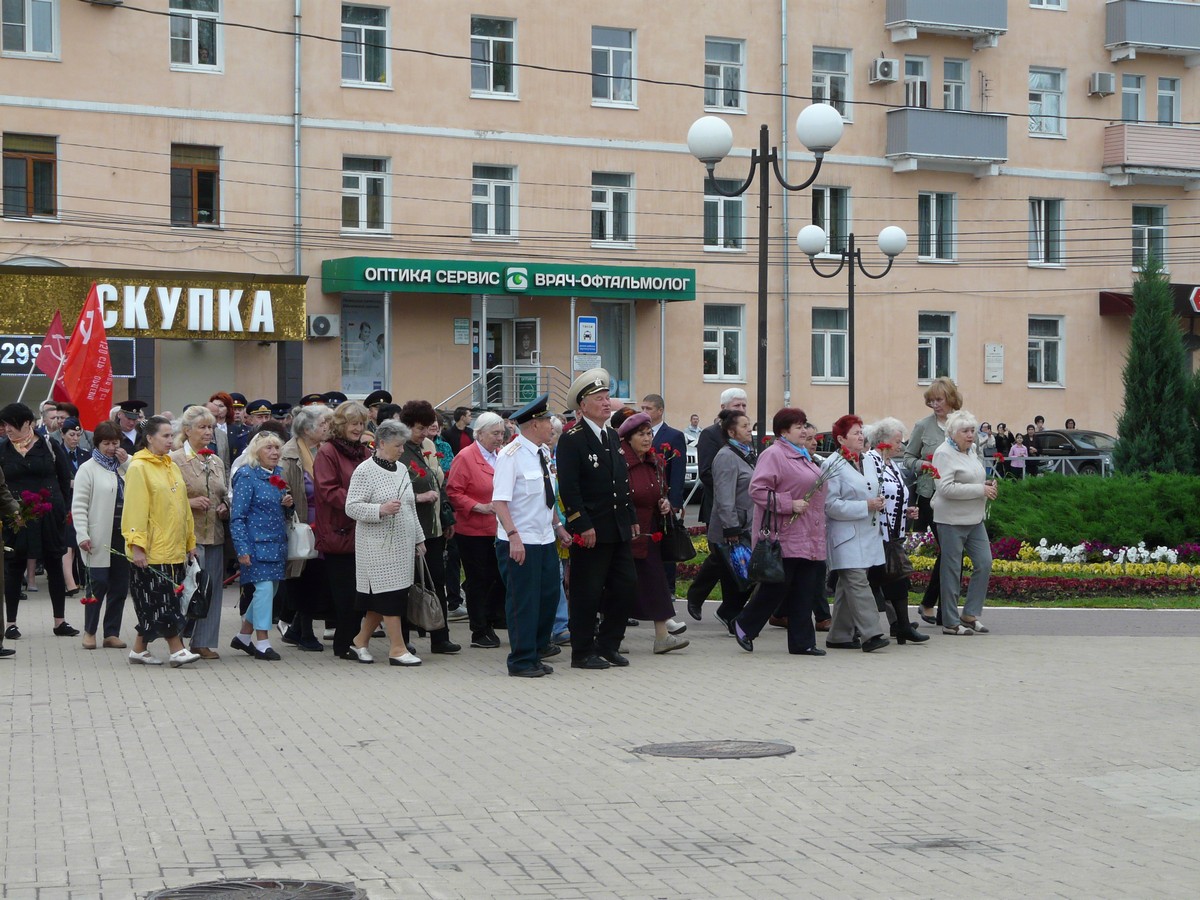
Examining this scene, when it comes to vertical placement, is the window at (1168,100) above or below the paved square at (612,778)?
above

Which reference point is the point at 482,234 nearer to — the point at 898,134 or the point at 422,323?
the point at 422,323

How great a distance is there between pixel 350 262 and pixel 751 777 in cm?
2844

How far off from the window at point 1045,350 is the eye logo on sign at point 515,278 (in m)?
14.7

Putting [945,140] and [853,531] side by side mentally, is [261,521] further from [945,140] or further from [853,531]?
[945,140]

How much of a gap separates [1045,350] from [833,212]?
23.4 ft

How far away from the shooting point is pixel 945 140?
42.8m

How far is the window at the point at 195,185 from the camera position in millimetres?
35344

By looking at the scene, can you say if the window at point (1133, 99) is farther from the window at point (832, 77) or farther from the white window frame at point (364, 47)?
the white window frame at point (364, 47)

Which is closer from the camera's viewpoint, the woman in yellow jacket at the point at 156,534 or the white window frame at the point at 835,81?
the woman in yellow jacket at the point at 156,534

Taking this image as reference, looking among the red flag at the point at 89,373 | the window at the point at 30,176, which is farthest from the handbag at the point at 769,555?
the window at the point at 30,176

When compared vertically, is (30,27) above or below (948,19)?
below

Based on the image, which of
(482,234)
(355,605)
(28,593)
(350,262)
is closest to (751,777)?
(355,605)

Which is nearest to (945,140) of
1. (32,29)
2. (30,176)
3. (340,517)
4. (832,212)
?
(832,212)

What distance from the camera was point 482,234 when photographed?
127ft
